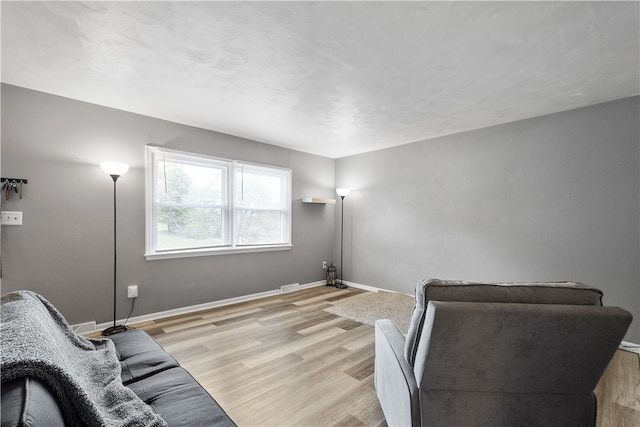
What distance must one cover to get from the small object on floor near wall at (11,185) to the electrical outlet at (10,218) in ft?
0.48

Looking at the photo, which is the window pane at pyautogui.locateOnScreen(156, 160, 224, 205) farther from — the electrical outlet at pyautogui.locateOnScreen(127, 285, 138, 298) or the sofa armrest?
the sofa armrest

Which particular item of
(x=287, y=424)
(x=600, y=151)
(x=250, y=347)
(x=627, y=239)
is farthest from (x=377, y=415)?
(x=600, y=151)

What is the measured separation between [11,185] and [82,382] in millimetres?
2767

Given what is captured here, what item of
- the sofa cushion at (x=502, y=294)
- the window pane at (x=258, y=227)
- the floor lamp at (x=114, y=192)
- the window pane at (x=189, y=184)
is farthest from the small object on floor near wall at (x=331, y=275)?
the sofa cushion at (x=502, y=294)

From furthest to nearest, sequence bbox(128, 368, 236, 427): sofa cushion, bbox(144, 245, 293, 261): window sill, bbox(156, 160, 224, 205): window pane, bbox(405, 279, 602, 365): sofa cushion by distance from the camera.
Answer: bbox(156, 160, 224, 205): window pane → bbox(144, 245, 293, 261): window sill → bbox(405, 279, 602, 365): sofa cushion → bbox(128, 368, 236, 427): sofa cushion

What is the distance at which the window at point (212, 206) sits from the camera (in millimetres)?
3525

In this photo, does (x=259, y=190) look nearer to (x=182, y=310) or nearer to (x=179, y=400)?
(x=182, y=310)

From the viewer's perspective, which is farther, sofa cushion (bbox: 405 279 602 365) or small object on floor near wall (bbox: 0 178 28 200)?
small object on floor near wall (bbox: 0 178 28 200)

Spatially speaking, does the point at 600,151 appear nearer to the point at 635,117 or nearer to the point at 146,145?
the point at 635,117

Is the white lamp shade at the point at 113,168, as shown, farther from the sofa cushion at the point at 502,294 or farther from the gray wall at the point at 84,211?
the sofa cushion at the point at 502,294

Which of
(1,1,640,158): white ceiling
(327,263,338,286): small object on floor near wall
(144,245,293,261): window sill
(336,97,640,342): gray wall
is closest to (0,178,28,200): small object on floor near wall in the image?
(1,1,640,158): white ceiling

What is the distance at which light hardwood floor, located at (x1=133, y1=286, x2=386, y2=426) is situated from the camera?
1.85 m

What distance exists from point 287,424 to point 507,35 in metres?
2.88

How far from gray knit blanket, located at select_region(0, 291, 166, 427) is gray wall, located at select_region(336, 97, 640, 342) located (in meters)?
3.93
